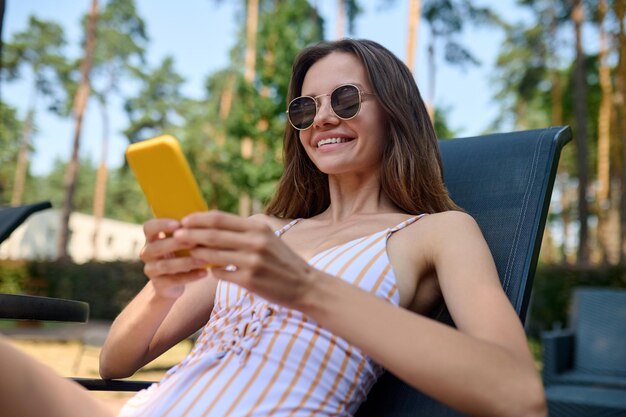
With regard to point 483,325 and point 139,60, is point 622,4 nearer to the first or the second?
point 483,325

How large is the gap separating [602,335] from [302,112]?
4100mm

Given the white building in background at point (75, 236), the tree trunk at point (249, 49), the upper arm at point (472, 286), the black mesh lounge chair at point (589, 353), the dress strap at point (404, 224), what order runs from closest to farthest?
the upper arm at point (472, 286), the dress strap at point (404, 224), the black mesh lounge chair at point (589, 353), the tree trunk at point (249, 49), the white building in background at point (75, 236)

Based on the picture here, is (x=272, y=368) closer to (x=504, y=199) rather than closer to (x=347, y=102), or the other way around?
(x=347, y=102)

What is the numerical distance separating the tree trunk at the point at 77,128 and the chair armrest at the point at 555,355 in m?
16.1

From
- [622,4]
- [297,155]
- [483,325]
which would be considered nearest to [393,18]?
[622,4]

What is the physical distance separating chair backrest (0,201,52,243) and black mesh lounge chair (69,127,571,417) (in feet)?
3.72

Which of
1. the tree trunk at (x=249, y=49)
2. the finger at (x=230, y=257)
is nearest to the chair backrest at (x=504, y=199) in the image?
the finger at (x=230, y=257)

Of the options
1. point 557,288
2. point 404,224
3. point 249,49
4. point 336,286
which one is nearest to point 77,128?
point 249,49

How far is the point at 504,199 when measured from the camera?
7.14ft

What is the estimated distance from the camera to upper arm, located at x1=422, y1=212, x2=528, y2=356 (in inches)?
51.7

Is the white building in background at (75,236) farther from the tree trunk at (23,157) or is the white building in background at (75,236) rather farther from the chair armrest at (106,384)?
the chair armrest at (106,384)

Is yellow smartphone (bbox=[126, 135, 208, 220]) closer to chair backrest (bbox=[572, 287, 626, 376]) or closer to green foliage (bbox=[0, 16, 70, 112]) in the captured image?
chair backrest (bbox=[572, 287, 626, 376])

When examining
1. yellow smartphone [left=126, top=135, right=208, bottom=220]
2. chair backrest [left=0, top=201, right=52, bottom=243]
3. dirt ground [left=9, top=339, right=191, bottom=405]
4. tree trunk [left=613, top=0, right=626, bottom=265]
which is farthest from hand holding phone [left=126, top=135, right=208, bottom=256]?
tree trunk [left=613, top=0, right=626, bottom=265]

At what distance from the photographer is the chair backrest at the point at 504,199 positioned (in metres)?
1.81
